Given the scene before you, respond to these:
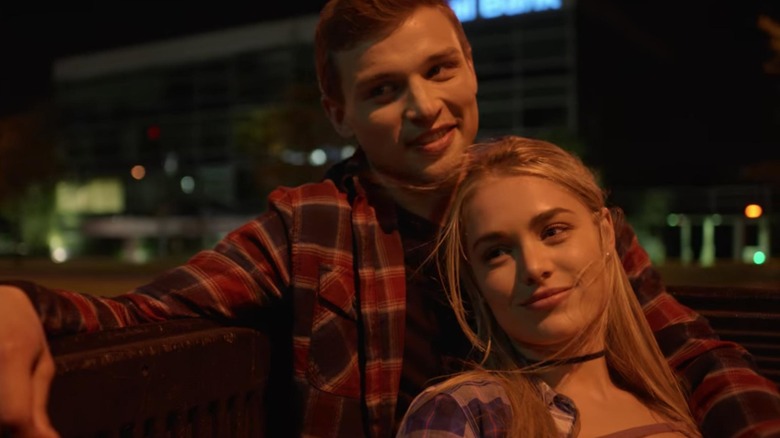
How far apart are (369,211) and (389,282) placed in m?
0.21

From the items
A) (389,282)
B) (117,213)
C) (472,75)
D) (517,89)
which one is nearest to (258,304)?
(389,282)

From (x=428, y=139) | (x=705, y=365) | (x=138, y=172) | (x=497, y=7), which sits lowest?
(x=138, y=172)

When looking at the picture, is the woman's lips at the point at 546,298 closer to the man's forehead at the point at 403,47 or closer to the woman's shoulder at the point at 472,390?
the woman's shoulder at the point at 472,390

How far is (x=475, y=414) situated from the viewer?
1658mm

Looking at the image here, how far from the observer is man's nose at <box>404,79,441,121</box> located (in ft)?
6.84

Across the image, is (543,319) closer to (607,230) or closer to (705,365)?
(607,230)

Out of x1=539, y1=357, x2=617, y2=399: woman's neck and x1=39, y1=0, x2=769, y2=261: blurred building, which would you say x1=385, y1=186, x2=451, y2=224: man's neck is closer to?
x1=539, y1=357, x2=617, y2=399: woman's neck

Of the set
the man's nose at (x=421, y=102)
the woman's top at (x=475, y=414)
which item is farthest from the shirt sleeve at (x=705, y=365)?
the man's nose at (x=421, y=102)

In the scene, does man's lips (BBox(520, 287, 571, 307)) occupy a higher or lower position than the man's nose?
lower

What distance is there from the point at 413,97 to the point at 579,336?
719 millimetres

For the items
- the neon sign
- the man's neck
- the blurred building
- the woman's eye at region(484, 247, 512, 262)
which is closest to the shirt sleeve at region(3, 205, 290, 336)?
the man's neck

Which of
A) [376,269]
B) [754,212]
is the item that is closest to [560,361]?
[376,269]

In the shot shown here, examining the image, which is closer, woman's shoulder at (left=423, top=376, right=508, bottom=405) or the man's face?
woman's shoulder at (left=423, top=376, right=508, bottom=405)

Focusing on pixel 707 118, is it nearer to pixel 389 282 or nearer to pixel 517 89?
pixel 517 89
